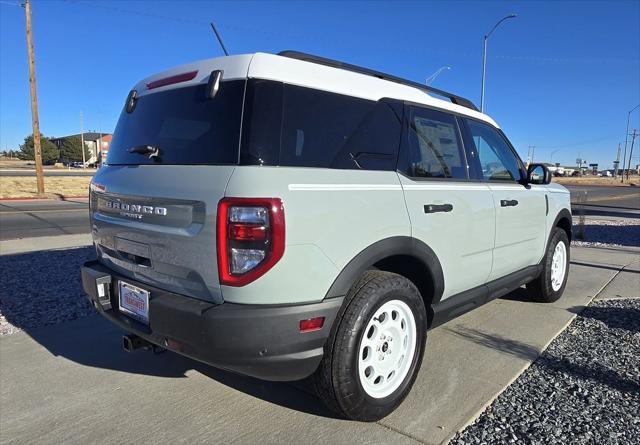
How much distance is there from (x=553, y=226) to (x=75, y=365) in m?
4.63

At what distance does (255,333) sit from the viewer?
223 centimetres

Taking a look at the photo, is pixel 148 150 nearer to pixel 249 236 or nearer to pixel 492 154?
pixel 249 236

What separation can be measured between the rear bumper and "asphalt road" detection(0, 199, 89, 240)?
9329 mm

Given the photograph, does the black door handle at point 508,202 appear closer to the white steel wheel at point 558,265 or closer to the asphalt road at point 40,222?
the white steel wheel at point 558,265

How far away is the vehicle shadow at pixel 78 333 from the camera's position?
3170 millimetres

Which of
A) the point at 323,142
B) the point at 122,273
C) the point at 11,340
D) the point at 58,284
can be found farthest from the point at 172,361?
the point at 58,284

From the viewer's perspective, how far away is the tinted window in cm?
237

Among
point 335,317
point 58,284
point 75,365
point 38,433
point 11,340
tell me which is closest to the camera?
point 335,317

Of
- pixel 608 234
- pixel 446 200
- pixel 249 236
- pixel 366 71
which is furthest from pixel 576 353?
pixel 608 234

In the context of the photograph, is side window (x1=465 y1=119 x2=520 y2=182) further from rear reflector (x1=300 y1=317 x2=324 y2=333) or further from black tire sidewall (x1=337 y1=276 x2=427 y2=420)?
rear reflector (x1=300 y1=317 x2=324 y2=333)

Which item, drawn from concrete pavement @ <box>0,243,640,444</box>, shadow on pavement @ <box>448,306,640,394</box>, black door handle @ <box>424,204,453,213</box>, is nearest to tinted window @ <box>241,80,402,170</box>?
black door handle @ <box>424,204,453,213</box>

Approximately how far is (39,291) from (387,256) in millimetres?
4560

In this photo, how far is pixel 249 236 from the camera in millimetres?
2203

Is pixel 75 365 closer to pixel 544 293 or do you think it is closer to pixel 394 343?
pixel 394 343
